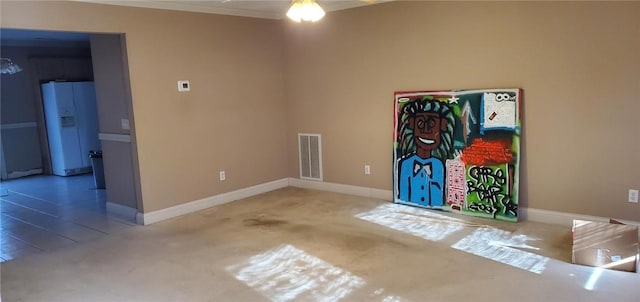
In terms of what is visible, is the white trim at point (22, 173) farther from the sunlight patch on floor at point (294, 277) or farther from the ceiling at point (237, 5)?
the sunlight patch on floor at point (294, 277)

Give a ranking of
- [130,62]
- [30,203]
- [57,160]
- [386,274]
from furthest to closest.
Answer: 1. [57,160]
2. [30,203]
3. [130,62]
4. [386,274]

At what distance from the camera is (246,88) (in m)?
5.63

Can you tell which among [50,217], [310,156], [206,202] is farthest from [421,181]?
[50,217]

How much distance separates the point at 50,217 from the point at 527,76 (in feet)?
17.5

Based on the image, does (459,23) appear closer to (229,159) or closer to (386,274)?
(386,274)

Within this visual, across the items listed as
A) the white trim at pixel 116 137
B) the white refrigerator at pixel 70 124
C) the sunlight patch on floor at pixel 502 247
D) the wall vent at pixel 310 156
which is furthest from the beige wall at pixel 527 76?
the white refrigerator at pixel 70 124

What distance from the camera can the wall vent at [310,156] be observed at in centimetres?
589

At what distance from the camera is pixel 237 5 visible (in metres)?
5.03

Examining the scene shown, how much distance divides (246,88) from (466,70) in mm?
2638

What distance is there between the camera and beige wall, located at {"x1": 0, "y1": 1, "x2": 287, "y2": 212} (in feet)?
14.3

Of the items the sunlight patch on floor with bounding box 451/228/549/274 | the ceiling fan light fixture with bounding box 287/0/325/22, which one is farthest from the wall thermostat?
the sunlight patch on floor with bounding box 451/228/549/274

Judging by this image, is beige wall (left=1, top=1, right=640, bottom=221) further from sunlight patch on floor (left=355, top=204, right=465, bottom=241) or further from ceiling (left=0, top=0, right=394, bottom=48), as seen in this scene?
sunlight patch on floor (left=355, top=204, right=465, bottom=241)

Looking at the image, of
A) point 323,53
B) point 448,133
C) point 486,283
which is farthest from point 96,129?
point 486,283

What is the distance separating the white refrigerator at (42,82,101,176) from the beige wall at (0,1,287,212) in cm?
405
